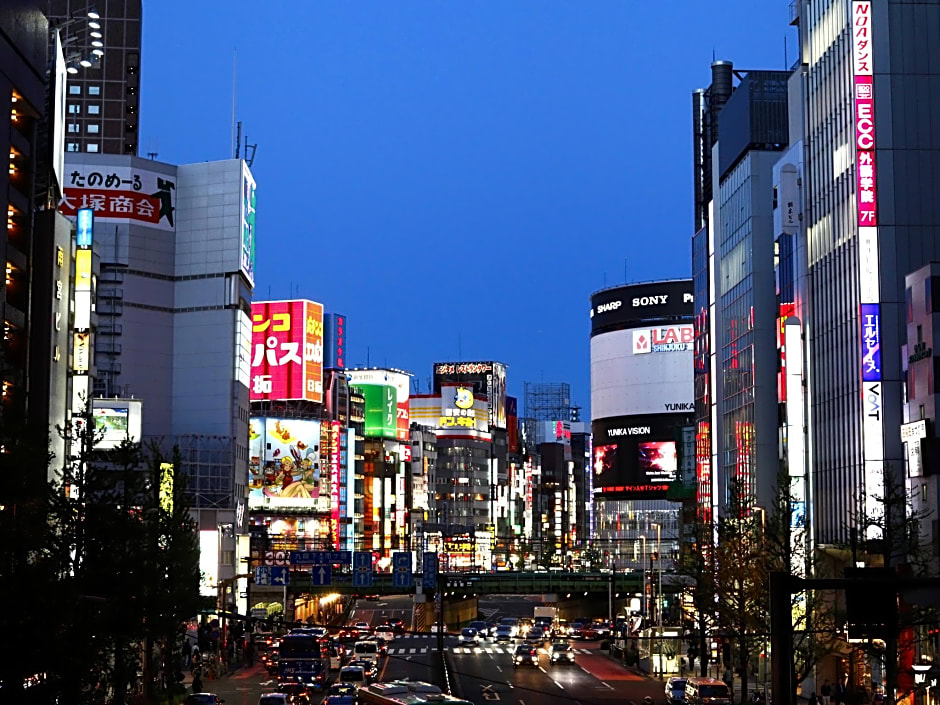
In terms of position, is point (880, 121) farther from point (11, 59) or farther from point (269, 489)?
point (269, 489)

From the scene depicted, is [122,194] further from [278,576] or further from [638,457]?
[638,457]

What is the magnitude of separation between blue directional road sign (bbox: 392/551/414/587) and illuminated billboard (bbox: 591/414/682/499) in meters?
97.9

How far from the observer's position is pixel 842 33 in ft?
241

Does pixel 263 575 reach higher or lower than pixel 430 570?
lower

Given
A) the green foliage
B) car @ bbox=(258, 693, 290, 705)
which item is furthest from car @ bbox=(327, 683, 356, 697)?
the green foliage

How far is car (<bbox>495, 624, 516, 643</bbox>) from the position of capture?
385ft

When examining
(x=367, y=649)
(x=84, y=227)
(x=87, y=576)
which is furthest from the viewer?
(x=84, y=227)

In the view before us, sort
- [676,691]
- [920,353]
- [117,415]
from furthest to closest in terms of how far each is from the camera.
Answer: [117,415], [676,691], [920,353]

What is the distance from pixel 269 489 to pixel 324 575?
71.2 meters

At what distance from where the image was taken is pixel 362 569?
95250 mm

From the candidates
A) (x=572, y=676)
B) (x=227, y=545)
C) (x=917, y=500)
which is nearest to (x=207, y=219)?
(x=227, y=545)

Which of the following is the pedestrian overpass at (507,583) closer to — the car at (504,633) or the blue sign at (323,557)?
the blue sign at (323,557)

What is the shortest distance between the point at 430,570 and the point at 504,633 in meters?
26.5

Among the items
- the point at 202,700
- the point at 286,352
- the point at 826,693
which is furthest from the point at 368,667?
the point at 286,352
